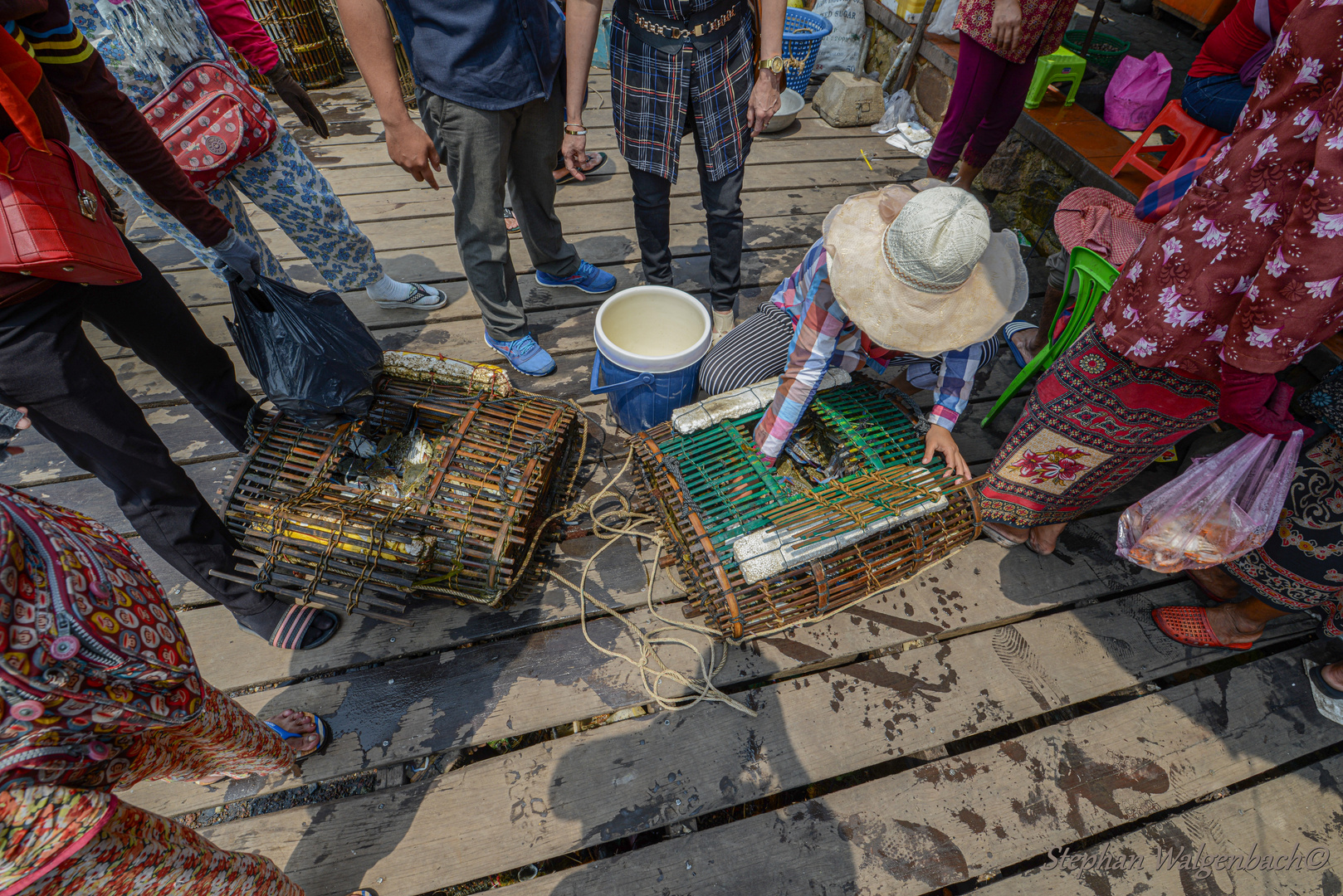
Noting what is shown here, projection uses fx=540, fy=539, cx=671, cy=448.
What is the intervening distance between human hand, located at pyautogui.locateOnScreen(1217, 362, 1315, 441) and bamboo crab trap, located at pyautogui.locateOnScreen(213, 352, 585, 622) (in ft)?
5.99

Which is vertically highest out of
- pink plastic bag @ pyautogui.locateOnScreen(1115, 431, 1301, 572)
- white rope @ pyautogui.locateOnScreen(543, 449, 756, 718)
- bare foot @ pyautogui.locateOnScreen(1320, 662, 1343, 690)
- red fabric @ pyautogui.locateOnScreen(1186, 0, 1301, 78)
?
red fabric @ pyautogui.locateOnScreen(1186, 0, 1301, 78)

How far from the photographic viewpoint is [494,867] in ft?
4.63

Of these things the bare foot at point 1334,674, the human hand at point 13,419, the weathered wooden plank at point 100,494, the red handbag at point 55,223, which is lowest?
the weathered wooden plank at point 100,494

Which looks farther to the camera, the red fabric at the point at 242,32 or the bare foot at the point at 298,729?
the red fabric at the point at 242,32

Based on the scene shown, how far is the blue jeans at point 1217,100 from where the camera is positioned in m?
2.25

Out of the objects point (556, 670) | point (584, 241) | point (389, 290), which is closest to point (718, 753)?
point (556, 670)

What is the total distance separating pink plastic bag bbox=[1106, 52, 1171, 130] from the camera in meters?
3.07

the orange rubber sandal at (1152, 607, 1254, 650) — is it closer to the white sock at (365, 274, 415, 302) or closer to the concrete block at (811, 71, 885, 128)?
the white sock at (365, 274, 415, 302)

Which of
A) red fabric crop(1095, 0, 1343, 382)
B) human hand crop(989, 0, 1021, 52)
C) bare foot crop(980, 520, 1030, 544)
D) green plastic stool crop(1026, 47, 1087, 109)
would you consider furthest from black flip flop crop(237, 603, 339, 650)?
green plastic stool crop(1026, 47, 1087, 109)

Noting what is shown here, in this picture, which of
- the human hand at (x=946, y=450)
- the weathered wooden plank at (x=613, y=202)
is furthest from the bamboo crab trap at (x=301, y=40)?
the human hand at (x=946, y=450)

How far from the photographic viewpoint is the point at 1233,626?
182 centimetres

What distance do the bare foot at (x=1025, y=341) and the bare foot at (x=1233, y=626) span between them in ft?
4.13

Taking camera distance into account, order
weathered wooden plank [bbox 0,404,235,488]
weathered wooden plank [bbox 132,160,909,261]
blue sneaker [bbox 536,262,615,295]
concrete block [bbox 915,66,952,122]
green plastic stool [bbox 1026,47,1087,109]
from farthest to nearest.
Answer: concrete block [bbox 915,66,952,122] < weathered wooden plank [bbox 132,160,909,261] < green plastic stool [bbox 1026,47,1087,109] < blue sneaker [bbox 536,262,615,295] < weathered wooden plank [bbox 0,404,235,488]

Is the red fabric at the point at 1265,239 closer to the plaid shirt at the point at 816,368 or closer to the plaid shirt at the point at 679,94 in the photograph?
the plaid shirt at the point at 816,368
